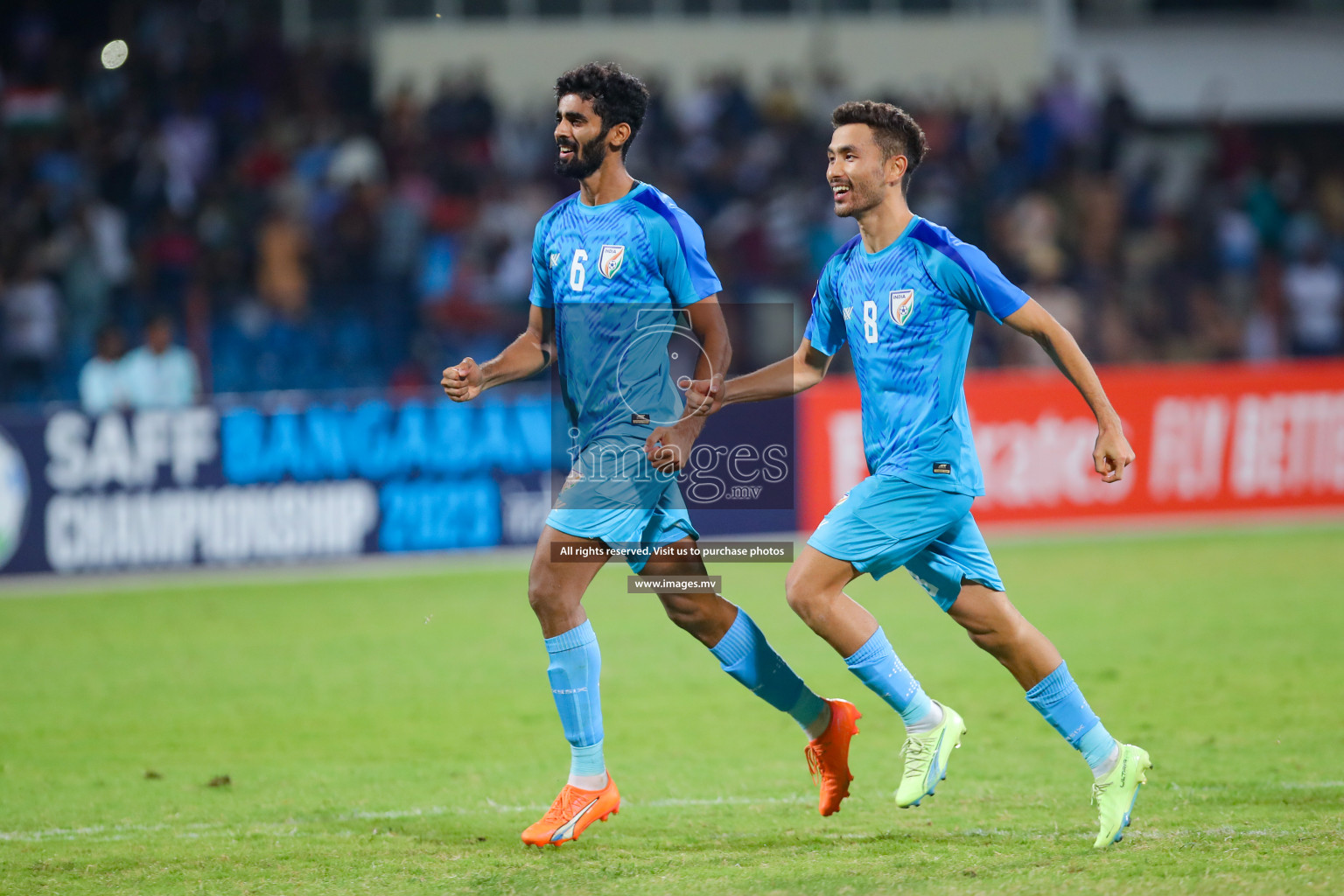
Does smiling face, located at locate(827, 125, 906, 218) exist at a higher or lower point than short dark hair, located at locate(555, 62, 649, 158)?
lower

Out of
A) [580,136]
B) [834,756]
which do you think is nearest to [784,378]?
[580,136]

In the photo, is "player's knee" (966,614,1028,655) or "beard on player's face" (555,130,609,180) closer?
"player's knee" (966,614,1028,655)

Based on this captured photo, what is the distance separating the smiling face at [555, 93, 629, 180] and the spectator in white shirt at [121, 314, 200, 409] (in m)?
8.11

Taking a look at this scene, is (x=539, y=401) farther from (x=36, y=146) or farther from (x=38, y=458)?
(x=36, y=146)

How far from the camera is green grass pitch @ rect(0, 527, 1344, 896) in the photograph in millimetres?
4762

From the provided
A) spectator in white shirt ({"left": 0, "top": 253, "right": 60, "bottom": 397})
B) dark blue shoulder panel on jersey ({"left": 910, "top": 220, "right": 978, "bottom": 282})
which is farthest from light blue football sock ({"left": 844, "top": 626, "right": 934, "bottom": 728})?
spectator in white shirt ({"left": 0, "top": 253, "right": 60, "bottom": 397})

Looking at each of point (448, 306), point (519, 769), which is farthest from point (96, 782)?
point (448, 306)

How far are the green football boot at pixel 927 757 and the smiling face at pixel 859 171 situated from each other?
5.55 feet

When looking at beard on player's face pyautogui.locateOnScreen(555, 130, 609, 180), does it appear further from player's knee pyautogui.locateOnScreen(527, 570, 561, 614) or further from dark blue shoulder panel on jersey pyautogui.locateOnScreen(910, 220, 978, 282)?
player's knee pyautogui.locateOnScreen(527, 570, 561, 614)

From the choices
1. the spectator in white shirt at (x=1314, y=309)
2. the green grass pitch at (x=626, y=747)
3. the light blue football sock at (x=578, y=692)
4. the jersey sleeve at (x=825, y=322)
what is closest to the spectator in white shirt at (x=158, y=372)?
the green grass pitch at (x=626, y=747)

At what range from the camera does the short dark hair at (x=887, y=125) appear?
5.02 meters

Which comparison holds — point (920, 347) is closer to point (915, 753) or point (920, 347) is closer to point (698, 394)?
point (698, 394)

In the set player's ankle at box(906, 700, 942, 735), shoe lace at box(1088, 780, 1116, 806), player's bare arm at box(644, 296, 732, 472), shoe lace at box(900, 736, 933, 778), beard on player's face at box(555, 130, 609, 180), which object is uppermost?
beard on player's face at box(555, 130, 609, 180)

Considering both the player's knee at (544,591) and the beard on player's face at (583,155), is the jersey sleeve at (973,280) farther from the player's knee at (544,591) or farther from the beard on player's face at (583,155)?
the player's knee at (544,591)
